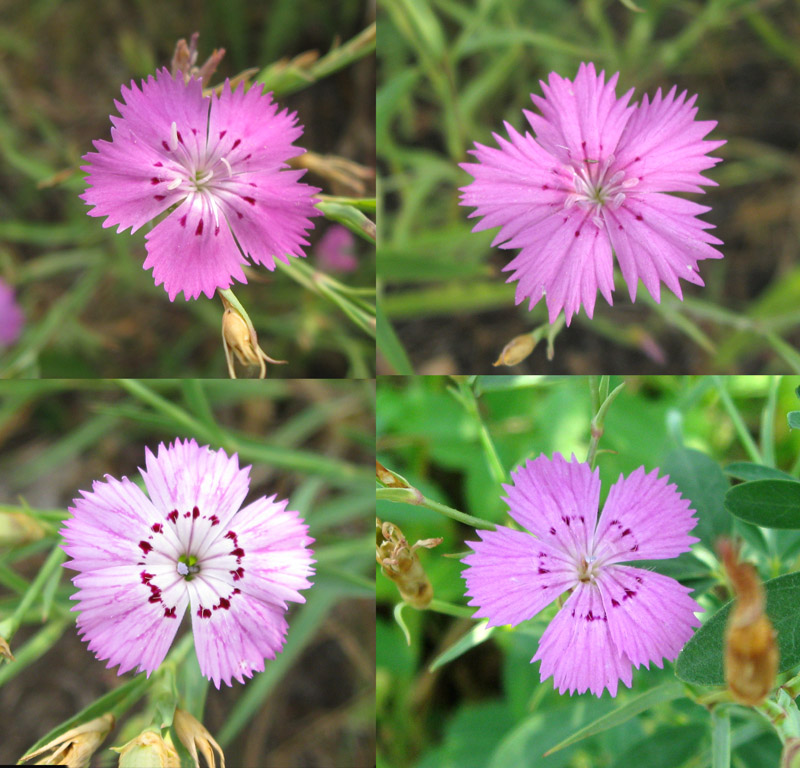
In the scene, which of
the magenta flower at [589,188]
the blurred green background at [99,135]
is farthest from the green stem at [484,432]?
the blurred green background at [99,135]

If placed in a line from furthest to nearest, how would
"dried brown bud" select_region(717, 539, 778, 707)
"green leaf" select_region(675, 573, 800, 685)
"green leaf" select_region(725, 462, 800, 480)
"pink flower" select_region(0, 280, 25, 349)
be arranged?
"pink flower" select_region(0, 280, 25, 349) < "green leaf" select_region(725, 462, 800, 480) < "green leaf" select_region(675, 573, 800, 685) < "dried brown bud" select_region(717, 539, 778, 707)

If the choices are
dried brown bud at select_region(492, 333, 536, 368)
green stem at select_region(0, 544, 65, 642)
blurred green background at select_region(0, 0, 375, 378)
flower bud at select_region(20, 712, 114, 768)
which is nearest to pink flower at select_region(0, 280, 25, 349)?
blurred green background at select_region(0, 0, 375, 378)

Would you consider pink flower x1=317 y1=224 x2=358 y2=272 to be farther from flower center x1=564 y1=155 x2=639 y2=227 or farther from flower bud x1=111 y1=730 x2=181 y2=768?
flower bud x1=111 y1=730 x2=181 y2=768

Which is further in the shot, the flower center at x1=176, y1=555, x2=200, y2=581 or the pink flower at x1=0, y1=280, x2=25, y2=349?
the pink flower at x1=0, y1=280, x2=25, y2=349

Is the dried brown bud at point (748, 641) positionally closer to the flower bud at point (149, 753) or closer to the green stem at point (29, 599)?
the flower bud at point (149, 753)

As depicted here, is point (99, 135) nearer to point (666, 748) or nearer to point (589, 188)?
point (589, 188)

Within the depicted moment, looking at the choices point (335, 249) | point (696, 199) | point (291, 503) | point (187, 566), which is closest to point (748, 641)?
point (187, 566)
